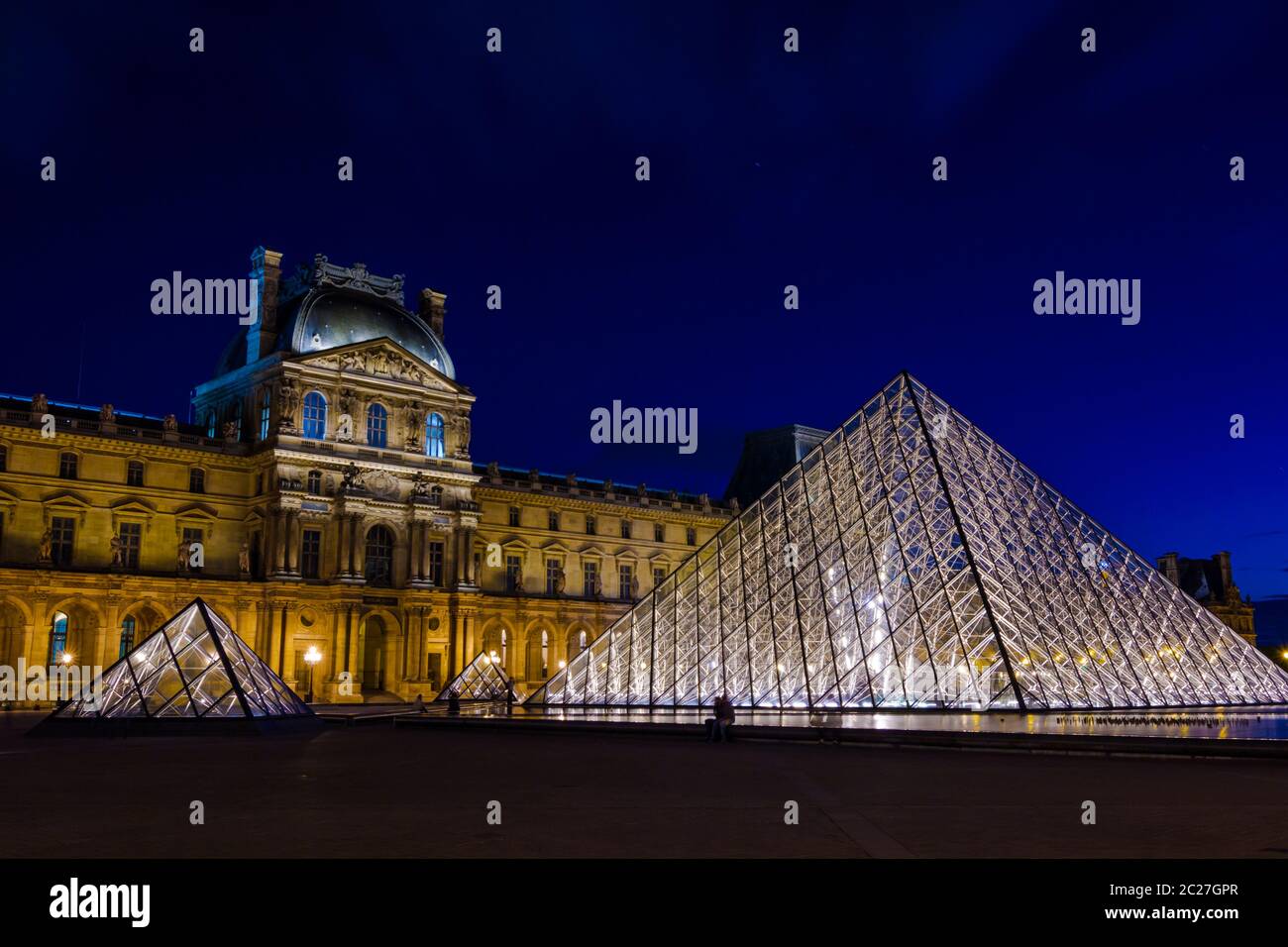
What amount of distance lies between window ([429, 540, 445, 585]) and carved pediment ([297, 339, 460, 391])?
683 centimetres

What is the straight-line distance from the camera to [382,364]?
5269 cm

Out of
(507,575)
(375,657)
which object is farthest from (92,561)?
(507,575)

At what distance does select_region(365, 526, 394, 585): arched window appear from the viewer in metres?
52.7

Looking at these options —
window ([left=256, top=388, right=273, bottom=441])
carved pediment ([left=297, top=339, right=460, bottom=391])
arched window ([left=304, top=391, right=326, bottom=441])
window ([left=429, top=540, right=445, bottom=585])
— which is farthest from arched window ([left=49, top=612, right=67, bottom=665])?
window ([left=429, top=540, right=445, bottom=585])

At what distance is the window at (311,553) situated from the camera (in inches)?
1997

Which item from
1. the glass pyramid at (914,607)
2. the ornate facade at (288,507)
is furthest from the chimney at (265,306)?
the glass pyramid at (914,607)

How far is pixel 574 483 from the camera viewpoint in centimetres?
6606

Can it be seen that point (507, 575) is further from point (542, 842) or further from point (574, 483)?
point (542, 842)

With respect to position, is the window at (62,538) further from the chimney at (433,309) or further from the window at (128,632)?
the chimney at (433,309)

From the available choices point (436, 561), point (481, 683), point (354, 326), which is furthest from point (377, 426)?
point (481, 683)

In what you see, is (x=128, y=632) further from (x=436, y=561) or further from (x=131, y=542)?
(x=436, y=561)

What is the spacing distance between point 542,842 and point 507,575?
53.3 metres

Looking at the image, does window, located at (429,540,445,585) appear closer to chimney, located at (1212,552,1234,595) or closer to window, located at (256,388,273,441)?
window, located at (256,388,273,441)
